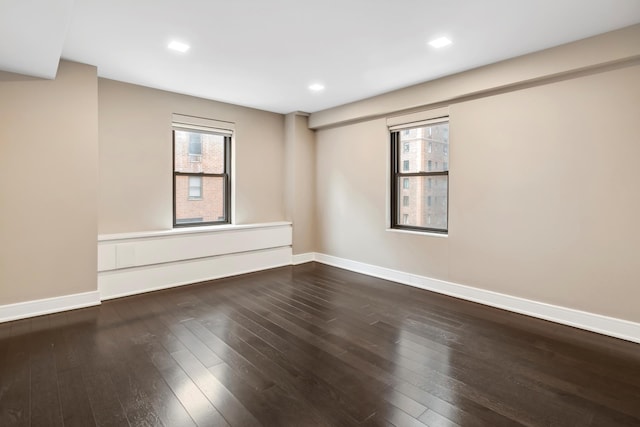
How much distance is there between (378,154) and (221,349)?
3468 millimetres

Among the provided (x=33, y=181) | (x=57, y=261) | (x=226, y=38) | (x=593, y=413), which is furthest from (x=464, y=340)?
(x=33, y=181)

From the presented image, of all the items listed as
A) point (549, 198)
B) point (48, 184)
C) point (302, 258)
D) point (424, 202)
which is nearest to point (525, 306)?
point (549, 198)

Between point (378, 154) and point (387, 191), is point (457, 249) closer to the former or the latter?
point (387, 191)

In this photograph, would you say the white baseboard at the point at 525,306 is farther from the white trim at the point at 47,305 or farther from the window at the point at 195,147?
the white trim at the point at 47,305

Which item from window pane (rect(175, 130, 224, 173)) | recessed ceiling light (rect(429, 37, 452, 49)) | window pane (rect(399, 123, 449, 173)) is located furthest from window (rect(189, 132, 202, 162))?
recessed ceiling light (rect(429, 37, 452, 49))

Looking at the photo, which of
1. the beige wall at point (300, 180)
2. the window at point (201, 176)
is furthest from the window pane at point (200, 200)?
the beige wall at point (300, 180)

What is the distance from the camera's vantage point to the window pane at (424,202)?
434 centimetres

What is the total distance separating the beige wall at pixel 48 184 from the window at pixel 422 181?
3.83m

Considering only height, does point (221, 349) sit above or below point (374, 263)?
below

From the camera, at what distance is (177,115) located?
15.2 ft

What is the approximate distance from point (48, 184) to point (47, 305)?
49.2 inches

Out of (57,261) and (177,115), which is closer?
(57,261)

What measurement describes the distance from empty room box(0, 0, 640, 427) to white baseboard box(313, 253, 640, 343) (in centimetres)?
2

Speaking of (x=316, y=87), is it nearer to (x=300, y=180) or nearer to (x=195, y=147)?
(x=300, y=180)
